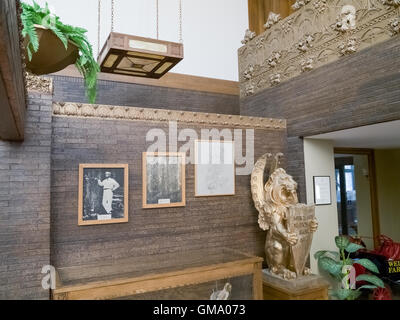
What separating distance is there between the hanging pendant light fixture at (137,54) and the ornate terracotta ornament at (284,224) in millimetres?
1962

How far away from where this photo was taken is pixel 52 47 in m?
2.72

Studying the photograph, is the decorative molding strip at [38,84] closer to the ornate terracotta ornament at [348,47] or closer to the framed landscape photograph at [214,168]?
the framed landscape photograph at [214,168]

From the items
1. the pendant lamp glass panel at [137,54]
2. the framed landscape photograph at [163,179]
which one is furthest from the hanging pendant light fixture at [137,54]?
the framed landscape photograph at [163,179]

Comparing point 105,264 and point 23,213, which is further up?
point 23,213

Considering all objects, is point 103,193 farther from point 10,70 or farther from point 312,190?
point 312,190

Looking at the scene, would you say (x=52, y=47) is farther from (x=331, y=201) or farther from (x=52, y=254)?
(x=331, y=201)

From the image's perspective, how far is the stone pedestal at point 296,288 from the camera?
3.45 meters

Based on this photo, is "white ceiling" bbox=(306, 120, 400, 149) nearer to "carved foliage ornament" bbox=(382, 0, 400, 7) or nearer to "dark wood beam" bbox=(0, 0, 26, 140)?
"carved foliage ornament" bbox=(382, 0, 400, 7)

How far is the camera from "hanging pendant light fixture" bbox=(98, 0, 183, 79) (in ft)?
9.61

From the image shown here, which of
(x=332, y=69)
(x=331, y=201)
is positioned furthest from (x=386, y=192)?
(x=332, y=69)

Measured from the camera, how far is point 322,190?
4520mm

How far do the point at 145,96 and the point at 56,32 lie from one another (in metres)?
2.56

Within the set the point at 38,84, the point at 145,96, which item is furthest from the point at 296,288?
the point at 145,96
